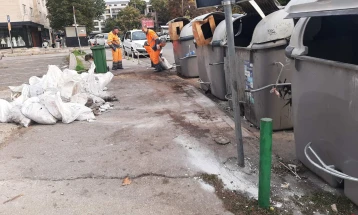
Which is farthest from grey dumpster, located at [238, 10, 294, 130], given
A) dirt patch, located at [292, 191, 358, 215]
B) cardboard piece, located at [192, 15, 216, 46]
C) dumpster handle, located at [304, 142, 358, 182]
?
cardboard piece, located at [192, 15, 216, 46]

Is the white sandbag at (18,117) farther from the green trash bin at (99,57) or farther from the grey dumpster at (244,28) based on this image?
the green trash bin at (99,57)

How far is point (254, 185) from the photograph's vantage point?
3143 millimetres

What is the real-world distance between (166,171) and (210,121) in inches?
74.9

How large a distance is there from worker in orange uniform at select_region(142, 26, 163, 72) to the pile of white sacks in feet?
11.2

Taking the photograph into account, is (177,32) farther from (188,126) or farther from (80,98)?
(188,126)

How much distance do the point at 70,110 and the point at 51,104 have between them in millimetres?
323

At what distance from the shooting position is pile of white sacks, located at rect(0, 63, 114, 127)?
517 centimetres

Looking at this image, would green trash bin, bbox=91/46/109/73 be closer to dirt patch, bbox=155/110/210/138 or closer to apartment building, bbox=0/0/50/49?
dirt patch, bbox=155/110/210/138

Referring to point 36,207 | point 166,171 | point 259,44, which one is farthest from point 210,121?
point 36,207

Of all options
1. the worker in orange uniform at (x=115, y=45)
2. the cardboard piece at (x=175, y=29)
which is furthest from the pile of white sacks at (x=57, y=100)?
the worker in orange uniform at (x=115, y=45)

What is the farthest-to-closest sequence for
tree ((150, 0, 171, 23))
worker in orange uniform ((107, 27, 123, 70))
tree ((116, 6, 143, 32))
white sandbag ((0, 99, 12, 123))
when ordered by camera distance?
tree ((150, 0, 171, 23))
tree ((116, 6, 143, 32))
worker in orange uniform ((107, 27, 123, 70))
white sandbag ((0, 99, 12, 123))

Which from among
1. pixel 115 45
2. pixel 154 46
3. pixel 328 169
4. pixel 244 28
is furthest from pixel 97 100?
pixel 115 45

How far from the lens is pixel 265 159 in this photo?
2635 millimetres

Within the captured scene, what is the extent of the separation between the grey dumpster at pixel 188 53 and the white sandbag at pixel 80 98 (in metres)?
4.00
